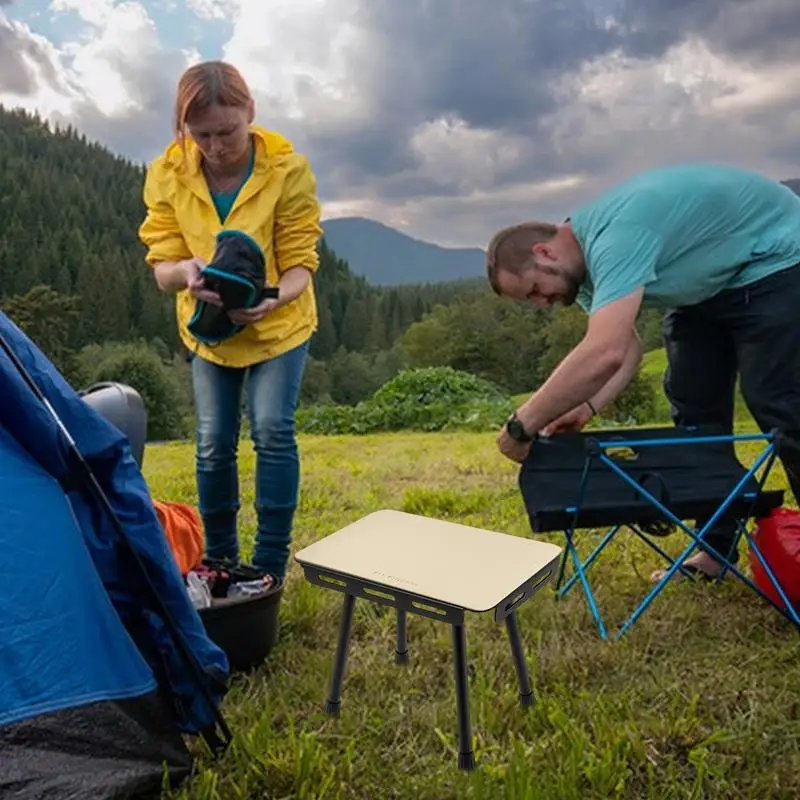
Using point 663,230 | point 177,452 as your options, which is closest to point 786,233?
point 663,230

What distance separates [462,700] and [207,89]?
77.5 inches

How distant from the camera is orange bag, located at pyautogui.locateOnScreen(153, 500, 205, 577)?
243 centimetres

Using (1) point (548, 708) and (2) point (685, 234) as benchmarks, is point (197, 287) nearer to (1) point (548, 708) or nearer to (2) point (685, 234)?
(2) point (685, 234)

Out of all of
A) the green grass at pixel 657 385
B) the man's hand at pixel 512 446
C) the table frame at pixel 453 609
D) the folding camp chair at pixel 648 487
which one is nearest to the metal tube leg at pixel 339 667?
the table frame at pixel 453 609

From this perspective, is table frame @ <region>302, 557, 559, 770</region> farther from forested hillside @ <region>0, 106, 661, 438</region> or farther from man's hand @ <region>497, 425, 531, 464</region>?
forested hillside @ <region>0, 106, 661, 438</region>

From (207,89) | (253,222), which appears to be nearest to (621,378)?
(253,222)

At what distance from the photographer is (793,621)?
2.62 m

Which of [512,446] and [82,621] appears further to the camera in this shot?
[512,446]

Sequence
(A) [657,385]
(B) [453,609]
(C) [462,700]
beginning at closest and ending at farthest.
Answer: (B) [453,609]
(C) [462,700]
(A) [657,385]

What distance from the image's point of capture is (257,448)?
9.54ft

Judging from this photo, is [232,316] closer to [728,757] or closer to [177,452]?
[728,757]

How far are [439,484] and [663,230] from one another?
3.16 meters

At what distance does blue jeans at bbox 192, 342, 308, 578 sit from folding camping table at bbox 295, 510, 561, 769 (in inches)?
22.3

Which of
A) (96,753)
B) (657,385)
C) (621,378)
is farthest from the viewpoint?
(657,385)
